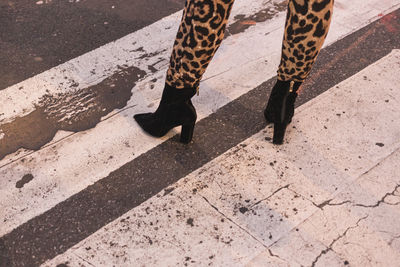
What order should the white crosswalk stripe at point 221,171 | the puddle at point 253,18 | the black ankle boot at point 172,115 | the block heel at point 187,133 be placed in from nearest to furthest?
the white crosswalk stripe at point 221,171
the black ankle boot at point 172,115
the block heel at point 187,133
the puddle at point 253,18

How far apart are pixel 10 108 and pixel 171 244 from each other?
1403mm

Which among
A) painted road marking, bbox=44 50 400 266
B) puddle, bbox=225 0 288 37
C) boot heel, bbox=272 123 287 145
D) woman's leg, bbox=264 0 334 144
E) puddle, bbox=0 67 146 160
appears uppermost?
woman's leg, bbox=264 0 334 144

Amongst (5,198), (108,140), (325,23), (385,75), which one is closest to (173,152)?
(108,140)

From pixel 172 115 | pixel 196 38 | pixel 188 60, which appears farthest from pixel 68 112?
pixel 196 38

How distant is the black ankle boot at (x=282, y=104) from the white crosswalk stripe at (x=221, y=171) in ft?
0.37

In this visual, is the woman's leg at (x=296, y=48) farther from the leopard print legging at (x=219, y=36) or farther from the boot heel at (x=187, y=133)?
the boot heel at (x=187, y=133)

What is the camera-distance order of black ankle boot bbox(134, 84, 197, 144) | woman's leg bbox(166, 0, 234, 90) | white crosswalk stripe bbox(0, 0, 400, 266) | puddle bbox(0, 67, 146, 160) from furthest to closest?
1. puddle bbox(0, 67, 146, 160)
2. black ankle boot bbox(134, 84, 197, 144)
3. white crosswalk stripe bbox(0, 0, 400, 266)
4. woman's leg bbox(166, 0, 234, 90)

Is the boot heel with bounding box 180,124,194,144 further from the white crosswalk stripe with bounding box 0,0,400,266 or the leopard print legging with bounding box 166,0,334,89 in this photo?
the leopard print legging with bounding box 166,0,334,89

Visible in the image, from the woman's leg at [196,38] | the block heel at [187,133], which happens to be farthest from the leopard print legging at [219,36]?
the block heel at [187,133]

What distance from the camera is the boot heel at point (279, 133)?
8.61ft

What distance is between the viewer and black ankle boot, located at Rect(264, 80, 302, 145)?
249 cm

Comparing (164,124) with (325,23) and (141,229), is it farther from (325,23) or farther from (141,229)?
(325,23)

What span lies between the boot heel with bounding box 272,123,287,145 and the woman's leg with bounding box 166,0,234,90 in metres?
0.53

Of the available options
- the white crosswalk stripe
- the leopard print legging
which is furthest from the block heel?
the leopard print legging
